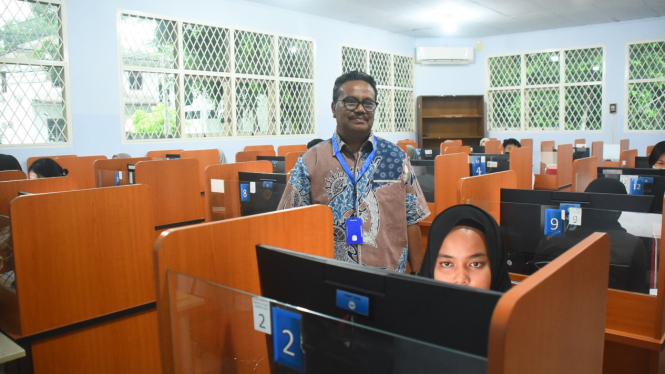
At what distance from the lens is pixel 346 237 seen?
5.98ft

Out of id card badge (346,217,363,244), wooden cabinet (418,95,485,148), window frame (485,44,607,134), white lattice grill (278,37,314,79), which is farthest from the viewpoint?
wooden cabinet (418,95,485,148)

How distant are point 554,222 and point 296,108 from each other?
695 centimetres

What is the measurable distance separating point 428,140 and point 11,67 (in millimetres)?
8119

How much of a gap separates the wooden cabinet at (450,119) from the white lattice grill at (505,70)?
0.55 m

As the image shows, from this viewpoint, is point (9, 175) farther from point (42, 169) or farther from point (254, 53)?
point (254, 53)

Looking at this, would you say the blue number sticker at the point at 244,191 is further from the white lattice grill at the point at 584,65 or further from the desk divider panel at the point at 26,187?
the white lattice grill at the point at 584,65

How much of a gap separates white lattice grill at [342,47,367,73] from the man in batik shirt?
761 centimetres

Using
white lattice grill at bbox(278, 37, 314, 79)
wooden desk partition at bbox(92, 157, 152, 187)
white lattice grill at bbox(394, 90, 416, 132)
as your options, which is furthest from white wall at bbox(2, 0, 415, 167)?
white lattice grill at bbox(394, 90, 416, 132)

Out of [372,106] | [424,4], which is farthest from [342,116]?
A: [424,4]

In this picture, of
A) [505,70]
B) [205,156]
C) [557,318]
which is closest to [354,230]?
[557,318]

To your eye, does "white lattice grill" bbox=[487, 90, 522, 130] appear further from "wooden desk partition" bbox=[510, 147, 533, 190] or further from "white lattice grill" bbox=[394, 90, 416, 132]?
"wooden desk partition" bbox=[510, 147, 533, 190]

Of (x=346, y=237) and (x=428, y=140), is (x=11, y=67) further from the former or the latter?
(x=428, y=140)

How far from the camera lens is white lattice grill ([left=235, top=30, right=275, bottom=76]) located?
7.58 metres

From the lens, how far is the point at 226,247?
4.15 ft
